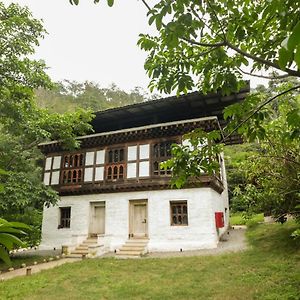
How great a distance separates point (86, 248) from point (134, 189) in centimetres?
371

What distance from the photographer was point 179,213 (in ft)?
47.1

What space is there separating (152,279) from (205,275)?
1583 millimetres

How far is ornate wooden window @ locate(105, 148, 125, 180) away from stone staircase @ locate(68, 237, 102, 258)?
11.0 ft

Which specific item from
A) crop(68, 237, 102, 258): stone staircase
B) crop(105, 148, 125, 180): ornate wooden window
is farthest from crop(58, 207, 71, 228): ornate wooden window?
crop(105, 148, 125, 180): ornate wooden window

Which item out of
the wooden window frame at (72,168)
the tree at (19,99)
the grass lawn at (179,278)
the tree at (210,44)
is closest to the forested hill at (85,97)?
the wooden window frame at (72,168)

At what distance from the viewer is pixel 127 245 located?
14273 millimetres

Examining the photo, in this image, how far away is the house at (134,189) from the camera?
1396cm

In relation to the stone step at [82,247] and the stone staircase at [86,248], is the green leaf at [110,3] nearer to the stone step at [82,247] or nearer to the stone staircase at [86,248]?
the stone staircase at [86,248]

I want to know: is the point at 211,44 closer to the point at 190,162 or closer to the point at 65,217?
the point at 190,162

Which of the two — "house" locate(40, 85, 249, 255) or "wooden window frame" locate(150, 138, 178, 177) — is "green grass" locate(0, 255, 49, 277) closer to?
"house" locate(40, 85, 249, 255)

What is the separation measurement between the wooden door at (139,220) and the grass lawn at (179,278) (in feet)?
10.7

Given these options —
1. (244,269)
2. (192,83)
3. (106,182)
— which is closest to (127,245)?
(106,182)

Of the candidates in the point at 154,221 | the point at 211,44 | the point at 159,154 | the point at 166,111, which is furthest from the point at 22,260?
the point at 211,44

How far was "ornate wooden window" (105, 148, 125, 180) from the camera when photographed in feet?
52.1
